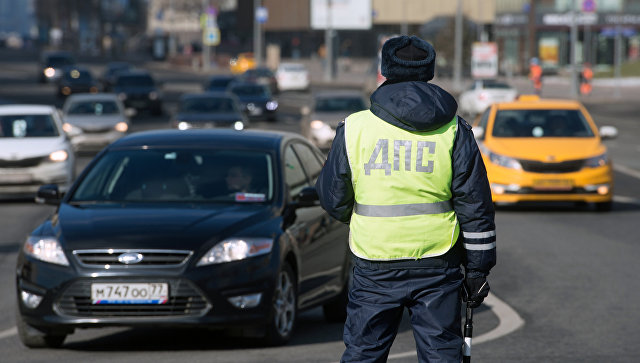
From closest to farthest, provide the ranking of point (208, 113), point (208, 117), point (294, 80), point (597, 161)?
point (597, 161)
point (208, 117)
point (208, 113)
point (294, 80)

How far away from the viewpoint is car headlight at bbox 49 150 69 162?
778 inches

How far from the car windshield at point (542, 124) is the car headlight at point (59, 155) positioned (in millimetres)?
6396

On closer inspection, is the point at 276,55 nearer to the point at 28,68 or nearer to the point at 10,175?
the point at 28,68

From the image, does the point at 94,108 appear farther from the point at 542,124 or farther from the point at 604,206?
the point at 604,206

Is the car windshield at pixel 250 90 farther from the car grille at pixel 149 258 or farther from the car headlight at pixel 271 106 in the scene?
the car grille at pixel 149 258

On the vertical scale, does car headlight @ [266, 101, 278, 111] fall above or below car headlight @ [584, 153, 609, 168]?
below

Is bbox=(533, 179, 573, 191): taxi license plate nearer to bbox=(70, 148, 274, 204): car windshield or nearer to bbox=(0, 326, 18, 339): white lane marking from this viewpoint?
bbox=(70, 148, 274, 204): car windshield

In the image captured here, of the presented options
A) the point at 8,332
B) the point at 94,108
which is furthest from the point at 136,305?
the point at 94,108

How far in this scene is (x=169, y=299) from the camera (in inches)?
304

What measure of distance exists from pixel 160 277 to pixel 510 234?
8071 millimetres

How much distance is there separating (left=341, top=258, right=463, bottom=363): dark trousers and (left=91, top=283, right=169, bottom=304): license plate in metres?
2.83

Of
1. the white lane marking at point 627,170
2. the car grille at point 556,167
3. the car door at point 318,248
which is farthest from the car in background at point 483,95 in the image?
the car door at point 318,248

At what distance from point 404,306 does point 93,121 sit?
26.9 m

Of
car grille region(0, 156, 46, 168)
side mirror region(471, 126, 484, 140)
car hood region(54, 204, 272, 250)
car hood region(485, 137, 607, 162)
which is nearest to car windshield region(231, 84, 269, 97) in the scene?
car grille region(0, 156, 46, 168)
